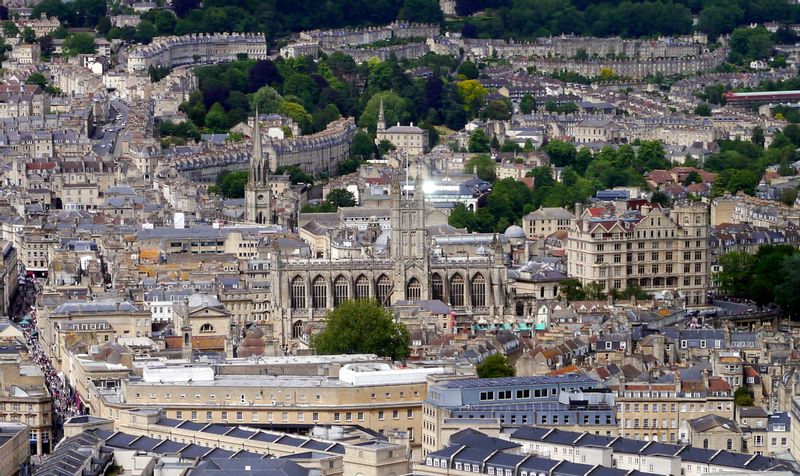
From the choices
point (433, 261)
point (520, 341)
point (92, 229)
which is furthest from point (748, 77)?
point (520, 341)

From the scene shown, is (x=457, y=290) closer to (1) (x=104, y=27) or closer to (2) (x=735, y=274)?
(2) (x=735, y=274)

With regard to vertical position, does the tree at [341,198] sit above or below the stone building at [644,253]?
above

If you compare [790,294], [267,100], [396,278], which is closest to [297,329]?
[396,278]

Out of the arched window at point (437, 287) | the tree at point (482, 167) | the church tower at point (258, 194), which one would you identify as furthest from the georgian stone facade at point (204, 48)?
the arched window at point (437, 287)

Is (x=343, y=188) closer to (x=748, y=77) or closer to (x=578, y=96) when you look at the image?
(x=578, y=96)

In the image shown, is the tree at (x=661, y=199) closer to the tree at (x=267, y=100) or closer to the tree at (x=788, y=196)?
the tree at (x=788, y=196)
